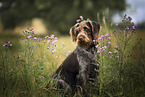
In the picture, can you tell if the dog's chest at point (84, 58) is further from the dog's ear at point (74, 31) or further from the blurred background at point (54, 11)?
the blurred background at point (54, 11)

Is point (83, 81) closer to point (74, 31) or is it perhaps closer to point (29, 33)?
point (74, 31)

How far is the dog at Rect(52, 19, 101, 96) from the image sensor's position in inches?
134

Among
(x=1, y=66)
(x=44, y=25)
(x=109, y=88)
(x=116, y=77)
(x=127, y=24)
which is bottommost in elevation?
(x=109, y=88)

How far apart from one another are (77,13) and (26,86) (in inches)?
658

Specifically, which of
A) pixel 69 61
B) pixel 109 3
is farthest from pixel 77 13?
pixel 69 61

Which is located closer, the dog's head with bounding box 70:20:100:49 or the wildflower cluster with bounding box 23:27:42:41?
the wildflower cluster with bounding box 23:27:42:41

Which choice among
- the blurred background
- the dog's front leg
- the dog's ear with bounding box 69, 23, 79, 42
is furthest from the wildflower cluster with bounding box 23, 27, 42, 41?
the blurred background

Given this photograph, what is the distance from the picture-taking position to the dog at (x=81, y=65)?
134 inches

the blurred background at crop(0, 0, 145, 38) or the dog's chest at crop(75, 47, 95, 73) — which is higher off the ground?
the blurred background at crop(0, 0, 145, 38)

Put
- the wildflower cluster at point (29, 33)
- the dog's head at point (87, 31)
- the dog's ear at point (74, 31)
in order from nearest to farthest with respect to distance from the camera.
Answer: the wildflower cluster at point (29, 33), the dog's head at point (87, 31), the dog's ear at point (74, 31)

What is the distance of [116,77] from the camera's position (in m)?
3.13

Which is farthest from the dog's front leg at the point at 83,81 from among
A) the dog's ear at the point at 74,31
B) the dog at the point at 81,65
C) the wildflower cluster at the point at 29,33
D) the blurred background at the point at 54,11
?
the blurred background at the point at 54,11

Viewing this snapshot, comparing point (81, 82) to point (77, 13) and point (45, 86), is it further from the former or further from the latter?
point (77, 13)

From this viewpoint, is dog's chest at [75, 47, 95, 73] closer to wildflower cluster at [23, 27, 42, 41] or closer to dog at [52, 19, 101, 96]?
dog at [52, 19, 101, 96]
